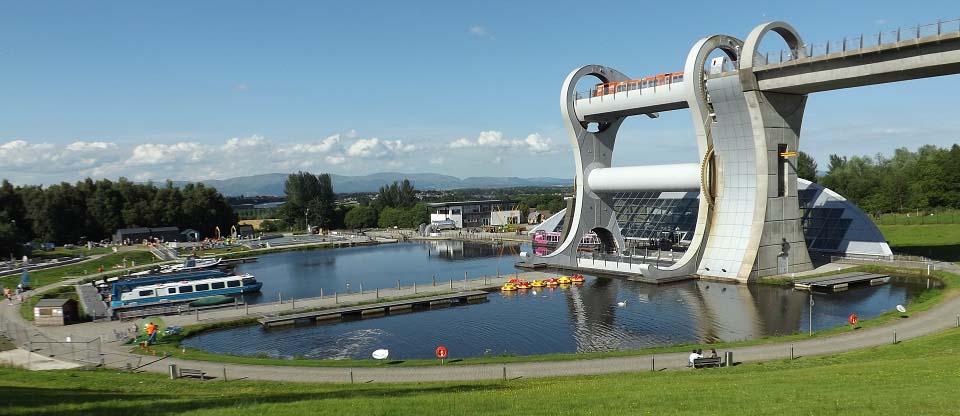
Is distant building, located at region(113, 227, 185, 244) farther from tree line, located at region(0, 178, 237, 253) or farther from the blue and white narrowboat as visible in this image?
the blue and white narrowboat

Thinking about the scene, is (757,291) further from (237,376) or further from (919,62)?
(237,376)

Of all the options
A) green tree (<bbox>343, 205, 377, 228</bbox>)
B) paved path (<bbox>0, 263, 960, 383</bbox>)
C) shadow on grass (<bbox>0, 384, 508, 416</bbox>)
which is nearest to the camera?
shadow on grass (<bbox>0, 384, 508, 416</bbox>)

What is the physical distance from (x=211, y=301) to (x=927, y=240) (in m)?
67.5

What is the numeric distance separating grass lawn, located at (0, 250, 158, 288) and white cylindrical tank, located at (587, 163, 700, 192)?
51.0 metres

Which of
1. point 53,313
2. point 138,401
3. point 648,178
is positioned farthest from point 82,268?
point 138,401

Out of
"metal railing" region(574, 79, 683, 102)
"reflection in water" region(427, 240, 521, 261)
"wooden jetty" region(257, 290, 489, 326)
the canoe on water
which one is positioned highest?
"metal railing" region(574, 79, 683, 102)

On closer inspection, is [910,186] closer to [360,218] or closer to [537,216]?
[537,216]

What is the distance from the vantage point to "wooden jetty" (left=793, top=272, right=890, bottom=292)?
43.0m

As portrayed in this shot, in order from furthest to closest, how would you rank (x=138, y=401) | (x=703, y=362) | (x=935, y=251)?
Result: (x=935, y=251)
(x=703, y=362)
(x=138, y=401)

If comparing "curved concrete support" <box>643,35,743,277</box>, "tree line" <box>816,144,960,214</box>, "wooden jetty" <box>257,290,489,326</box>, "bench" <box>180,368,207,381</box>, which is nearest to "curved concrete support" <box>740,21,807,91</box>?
"curved concrete support" <box>643,35,743,277</box>

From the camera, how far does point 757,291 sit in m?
43.6

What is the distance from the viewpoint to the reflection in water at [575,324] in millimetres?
31406

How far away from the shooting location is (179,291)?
4788 centimetres

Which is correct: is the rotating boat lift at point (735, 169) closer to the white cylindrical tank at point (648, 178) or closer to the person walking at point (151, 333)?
the white cylindrical tank at point (648, 178)
